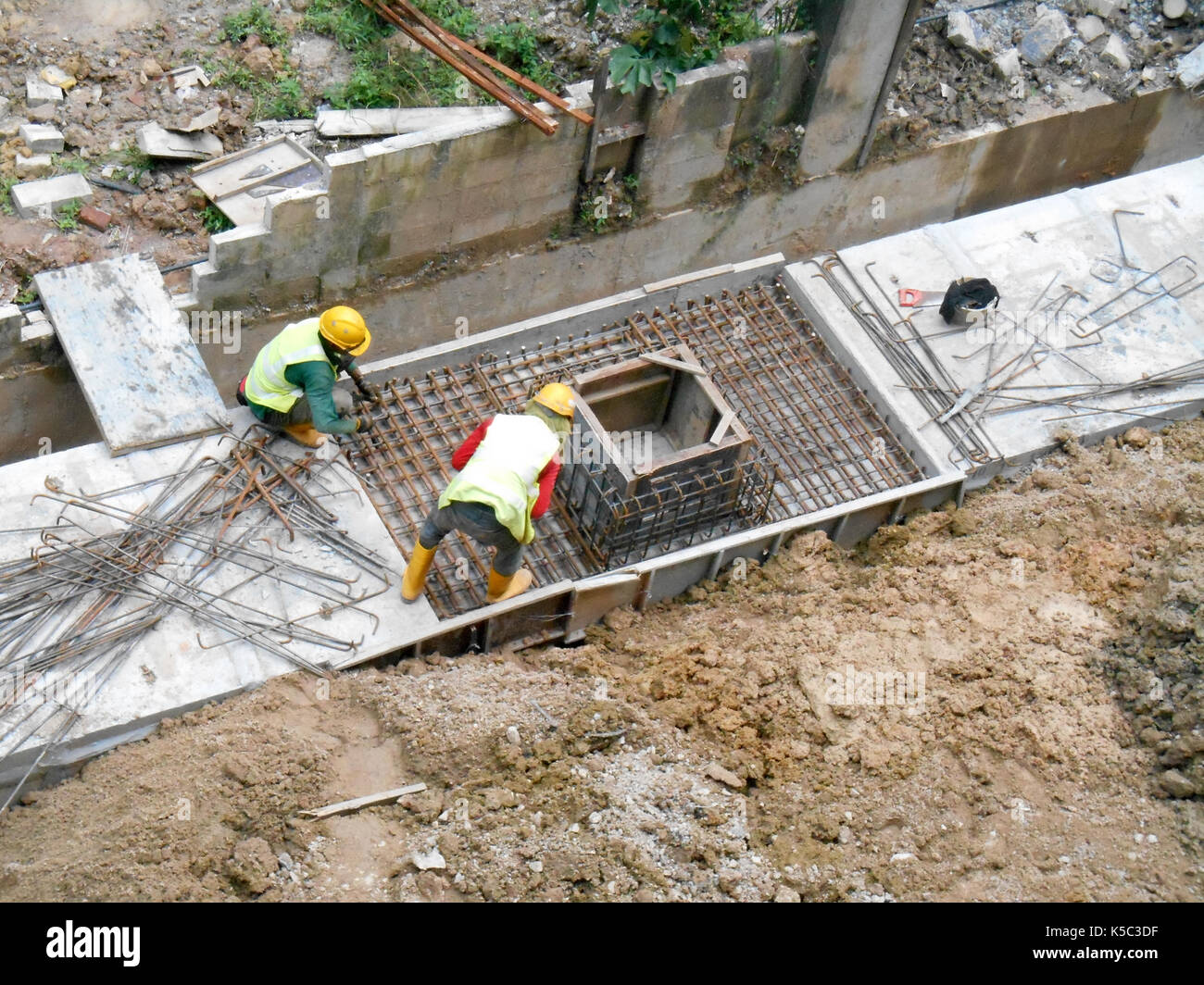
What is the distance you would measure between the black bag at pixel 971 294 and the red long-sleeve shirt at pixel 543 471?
144 inches

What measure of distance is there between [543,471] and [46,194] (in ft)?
15.5

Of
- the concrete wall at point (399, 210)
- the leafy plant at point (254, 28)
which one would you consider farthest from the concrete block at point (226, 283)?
the leafy plant at point (254, 28)

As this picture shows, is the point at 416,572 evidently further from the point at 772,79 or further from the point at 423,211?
the point at 772,79

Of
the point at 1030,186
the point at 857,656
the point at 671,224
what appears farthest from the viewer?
the point at 1030,186

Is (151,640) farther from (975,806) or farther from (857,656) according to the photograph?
(975,806)

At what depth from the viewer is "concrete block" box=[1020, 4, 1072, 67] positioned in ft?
41.0

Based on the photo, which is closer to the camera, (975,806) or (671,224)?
(975,806)

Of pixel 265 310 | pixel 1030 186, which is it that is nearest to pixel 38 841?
pixel 265 310

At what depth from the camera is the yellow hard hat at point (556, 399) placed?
8.02 meters

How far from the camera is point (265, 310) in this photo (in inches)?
400

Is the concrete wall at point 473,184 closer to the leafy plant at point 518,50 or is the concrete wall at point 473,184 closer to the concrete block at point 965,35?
the leafy plant at point 518,50

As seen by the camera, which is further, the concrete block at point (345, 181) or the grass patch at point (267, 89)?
the grass patch at point (267, 89)

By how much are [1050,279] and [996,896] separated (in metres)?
5.21

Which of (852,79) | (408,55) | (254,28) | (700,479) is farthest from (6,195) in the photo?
(852,79)
